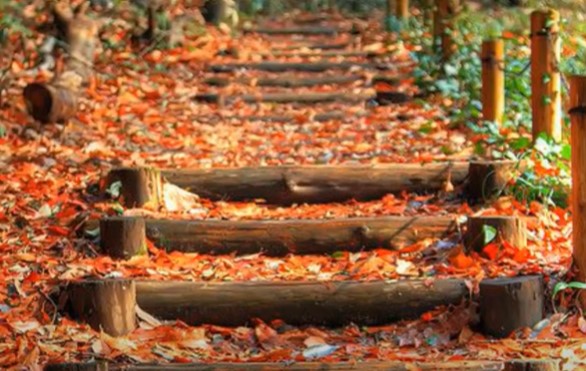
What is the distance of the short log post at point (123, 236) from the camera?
5543 mm

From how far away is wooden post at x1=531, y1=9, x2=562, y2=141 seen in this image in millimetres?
6738

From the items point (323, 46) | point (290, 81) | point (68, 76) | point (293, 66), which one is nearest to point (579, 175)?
point (68, 76)

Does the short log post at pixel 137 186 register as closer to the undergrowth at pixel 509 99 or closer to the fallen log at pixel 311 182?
the fallen log at pixel 311 182

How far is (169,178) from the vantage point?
661 centimetres

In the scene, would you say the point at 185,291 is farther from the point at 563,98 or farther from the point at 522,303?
the point at 563,98

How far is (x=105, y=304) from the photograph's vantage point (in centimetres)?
475

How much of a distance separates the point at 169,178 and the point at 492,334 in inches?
98.1

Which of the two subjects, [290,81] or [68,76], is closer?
[68,76]

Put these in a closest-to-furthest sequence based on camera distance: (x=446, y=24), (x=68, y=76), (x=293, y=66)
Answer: (x=68, y=76) < (x=446, y=24) < (x=293, y=66)

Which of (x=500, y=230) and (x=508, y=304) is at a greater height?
(x=500, y=230)

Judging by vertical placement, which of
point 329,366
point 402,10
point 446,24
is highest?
point 402,10

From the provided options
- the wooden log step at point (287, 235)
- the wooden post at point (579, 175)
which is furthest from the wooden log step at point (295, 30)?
the wooden post at point (579, 175)

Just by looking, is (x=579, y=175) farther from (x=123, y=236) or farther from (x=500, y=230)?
(x=123, y=236)

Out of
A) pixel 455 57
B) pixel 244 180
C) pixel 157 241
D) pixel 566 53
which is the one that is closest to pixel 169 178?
pixel 244 180
